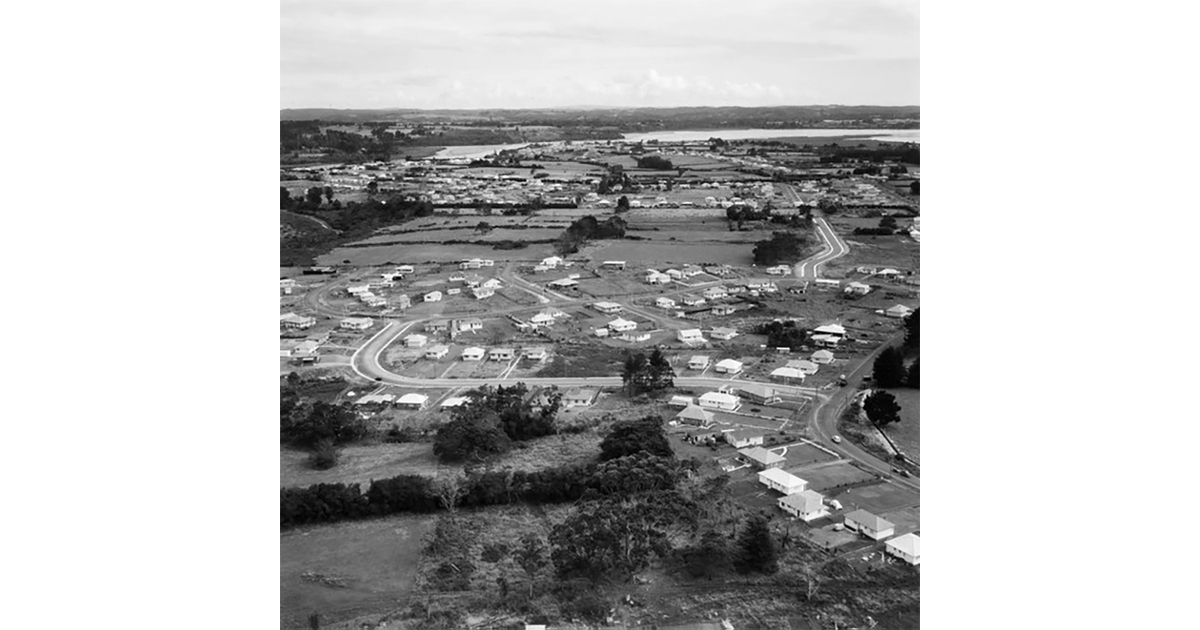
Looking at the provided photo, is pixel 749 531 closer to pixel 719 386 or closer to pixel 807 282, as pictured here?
pixel 719 386

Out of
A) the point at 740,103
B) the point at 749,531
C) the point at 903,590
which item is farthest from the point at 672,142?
the point at 903,590

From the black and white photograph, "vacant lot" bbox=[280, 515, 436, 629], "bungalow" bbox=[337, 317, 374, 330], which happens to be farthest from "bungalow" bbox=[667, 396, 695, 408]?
"bungalow" bbox=[337, 317, 374, 330]

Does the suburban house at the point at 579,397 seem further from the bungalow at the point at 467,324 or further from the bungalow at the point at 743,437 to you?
the bungalow at the point at 743,437

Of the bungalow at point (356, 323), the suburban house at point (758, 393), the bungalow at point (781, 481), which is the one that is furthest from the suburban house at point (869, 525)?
the bungalow at point (356, 323)

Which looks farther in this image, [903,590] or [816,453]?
[816,453]

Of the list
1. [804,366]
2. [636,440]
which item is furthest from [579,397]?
[804,366]

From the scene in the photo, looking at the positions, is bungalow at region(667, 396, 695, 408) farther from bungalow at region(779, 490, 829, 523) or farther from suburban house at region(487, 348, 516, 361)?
suburban house at region(487, 348, 516, 361)
